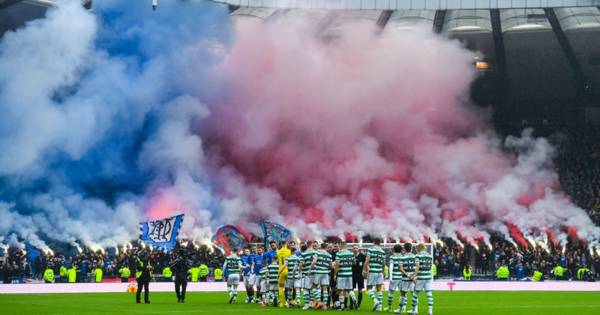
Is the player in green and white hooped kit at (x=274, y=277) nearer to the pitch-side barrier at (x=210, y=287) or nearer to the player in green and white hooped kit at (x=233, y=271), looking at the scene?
the player in green and white hooped kit at (x=233, y=271)

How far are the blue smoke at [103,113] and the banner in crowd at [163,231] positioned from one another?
819 centimetres

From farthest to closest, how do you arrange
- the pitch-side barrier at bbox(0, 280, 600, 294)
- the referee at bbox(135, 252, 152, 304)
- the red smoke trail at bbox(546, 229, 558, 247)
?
1. the red smoke trail at bbox(546, 229, 558, 247)
2. the pitch-side barrier at bbox(0, 280, 600, 294)
3. the referee at bbox(135, 252, 152, 304)

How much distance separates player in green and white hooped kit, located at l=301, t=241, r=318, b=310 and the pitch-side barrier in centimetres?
1466

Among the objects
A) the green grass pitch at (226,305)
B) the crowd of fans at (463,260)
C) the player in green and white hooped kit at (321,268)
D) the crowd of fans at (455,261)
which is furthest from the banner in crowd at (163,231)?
the player in green and white hooped kit at (321,268)

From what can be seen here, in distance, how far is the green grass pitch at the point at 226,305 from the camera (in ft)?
86.8

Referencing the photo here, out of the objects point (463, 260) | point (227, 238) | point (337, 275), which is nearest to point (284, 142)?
point (227, 238)

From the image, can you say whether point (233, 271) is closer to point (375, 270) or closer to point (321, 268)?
point (321, 268)

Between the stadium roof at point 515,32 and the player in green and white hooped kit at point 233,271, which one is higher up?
the stadium roof at point 515,32

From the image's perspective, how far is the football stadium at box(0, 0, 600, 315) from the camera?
44812 mm

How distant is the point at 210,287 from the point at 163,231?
12.2ft

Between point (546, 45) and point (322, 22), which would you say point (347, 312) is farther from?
point (546, 45)

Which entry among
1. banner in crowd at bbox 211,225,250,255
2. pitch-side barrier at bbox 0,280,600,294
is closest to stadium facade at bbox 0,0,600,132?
banner in crowd at bbox 211,225,250,255

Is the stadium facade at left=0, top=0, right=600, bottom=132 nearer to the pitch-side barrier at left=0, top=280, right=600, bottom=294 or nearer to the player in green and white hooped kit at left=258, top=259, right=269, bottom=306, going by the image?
Result: the pitch-side barrier at left=0, top=280, right=600, bottom=294

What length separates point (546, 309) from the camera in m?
27.9
